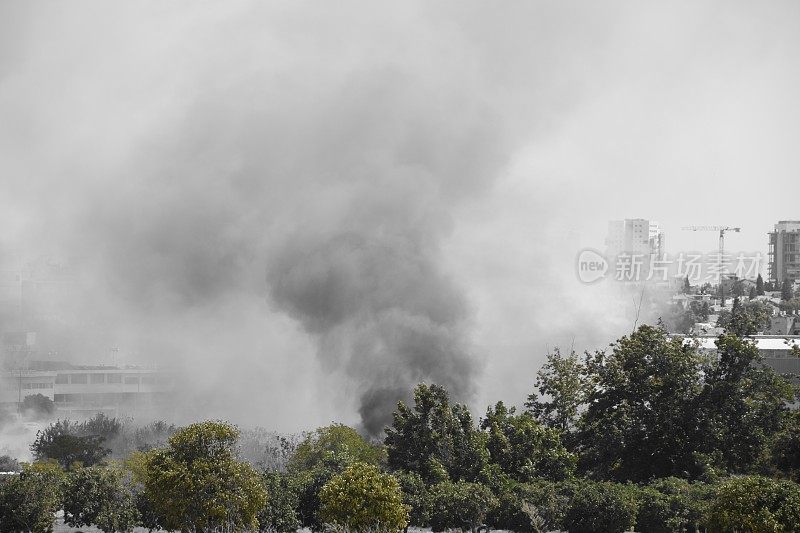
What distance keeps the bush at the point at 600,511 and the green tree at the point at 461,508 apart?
229 centimetres

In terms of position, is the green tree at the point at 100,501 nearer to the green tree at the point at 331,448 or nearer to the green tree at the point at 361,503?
the green tree at the point at 361,503

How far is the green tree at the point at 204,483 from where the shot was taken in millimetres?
24656

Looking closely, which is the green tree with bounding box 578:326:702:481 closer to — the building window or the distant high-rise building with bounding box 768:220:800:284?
the building window

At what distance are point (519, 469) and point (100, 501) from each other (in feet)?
44.1

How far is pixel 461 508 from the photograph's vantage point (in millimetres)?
28359

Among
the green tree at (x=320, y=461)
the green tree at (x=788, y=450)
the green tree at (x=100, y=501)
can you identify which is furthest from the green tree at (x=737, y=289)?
the green tree at (x=100, y=501)

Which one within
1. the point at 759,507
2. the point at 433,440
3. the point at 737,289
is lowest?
the point at 759,507

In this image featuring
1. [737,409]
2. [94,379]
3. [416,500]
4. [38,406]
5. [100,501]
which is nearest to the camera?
[416,500]

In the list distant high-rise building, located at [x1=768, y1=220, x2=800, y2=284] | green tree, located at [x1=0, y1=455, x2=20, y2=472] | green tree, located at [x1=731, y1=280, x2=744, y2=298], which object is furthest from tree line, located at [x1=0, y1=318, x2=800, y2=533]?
distant high-rise building, located at [x1=768, y1=220, x2=800, y2=284]

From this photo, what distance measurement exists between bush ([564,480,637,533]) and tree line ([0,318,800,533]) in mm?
39

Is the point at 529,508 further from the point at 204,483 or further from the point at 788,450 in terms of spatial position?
the point at 788,450

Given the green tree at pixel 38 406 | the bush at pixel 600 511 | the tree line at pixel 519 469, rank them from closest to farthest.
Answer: the tree line at pixel 519 469 < the bush at pixel 600 511 < the green tree at pixel 38 406

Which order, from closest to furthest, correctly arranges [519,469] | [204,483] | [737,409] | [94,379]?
[204,483]
[519,469]
[737,409]
[94,379]

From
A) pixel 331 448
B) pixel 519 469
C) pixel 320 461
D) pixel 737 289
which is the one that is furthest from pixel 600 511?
pixel 737 289
